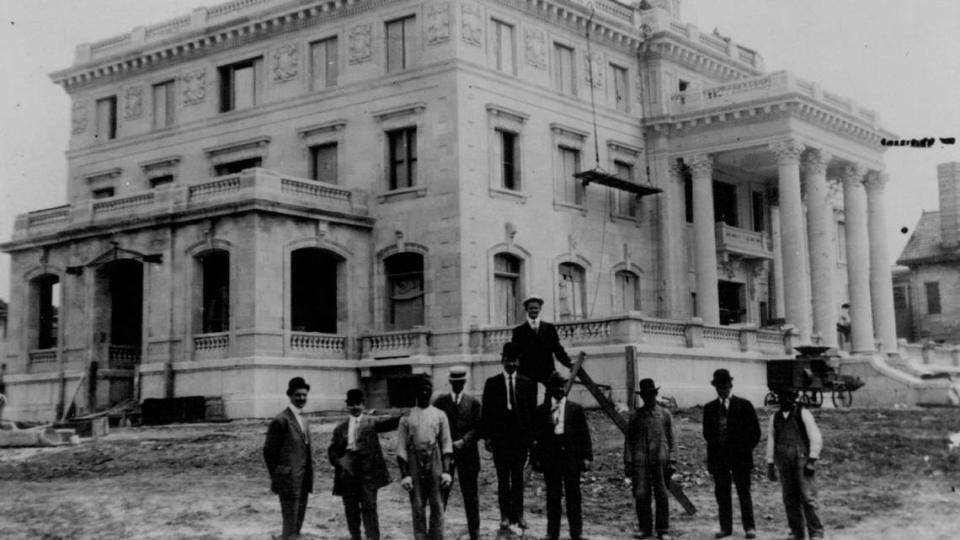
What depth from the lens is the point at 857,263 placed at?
43.2m

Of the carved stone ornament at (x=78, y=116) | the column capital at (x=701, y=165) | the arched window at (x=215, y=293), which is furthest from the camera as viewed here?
the carved stone ornament at (x=78, y=116)

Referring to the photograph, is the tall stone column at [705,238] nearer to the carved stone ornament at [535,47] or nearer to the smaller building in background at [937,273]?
the carved stone ornament at [535,47]

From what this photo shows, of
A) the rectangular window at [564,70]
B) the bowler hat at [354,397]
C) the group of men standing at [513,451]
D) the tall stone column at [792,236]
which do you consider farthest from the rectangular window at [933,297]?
the bowler hat at [354,397]

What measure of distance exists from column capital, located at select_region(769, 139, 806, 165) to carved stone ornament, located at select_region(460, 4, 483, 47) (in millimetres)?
Answer: 11134

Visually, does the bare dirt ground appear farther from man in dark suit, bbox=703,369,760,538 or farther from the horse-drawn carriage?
the horse-drawn carriage

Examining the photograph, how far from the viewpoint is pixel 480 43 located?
1443 inches

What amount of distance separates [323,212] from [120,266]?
7.37 meters

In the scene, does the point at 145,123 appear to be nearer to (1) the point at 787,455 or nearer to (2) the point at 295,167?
(2) the point at 295,167

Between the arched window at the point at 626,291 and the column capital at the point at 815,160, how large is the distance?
725cm

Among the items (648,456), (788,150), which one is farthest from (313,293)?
(648,456)

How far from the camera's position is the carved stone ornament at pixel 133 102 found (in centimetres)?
4359

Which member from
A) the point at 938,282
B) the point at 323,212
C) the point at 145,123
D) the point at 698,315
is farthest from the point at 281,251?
the point at 938,282

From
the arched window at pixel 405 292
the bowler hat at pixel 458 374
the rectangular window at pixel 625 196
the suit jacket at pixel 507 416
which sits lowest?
the suit jacket at pixel 507 416

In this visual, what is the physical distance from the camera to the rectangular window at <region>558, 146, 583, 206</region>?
3938cm
